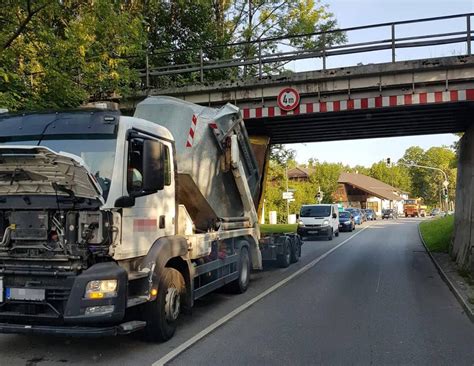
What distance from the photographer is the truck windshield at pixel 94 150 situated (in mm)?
5449

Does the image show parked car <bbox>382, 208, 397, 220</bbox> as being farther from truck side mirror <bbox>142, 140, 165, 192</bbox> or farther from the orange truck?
truck side mirror <bbox>142, 140, 165, 192</bbox>

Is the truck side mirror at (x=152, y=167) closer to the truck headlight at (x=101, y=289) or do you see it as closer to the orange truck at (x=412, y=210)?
the truck headlight at (x=101, y=289)

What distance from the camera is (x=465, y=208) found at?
15070mm

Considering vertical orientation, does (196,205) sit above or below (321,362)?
above

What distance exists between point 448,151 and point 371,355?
123057 millimetres

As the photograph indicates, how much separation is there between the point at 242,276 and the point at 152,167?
16.0 feet

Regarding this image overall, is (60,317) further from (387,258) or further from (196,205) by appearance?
(387,258)

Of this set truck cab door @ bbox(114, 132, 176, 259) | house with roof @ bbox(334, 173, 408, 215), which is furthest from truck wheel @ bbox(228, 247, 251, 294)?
house with roof @ bbox(334, 173, 408, 215)

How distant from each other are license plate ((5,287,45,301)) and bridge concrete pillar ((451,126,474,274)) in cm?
990

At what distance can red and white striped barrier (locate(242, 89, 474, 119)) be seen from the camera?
11633 millimetres

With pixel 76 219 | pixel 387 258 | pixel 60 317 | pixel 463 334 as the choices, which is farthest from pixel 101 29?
pixel 387 258

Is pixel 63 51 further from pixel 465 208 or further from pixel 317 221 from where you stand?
pixel 317 221

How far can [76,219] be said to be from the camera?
523 cm

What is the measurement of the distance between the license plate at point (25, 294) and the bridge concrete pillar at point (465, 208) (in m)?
9.90
